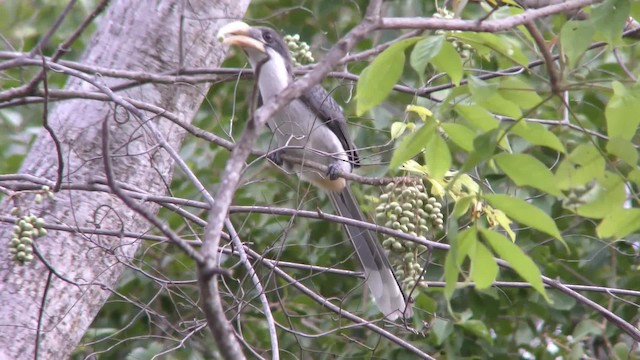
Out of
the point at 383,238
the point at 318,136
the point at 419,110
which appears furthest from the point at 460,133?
the point at 318,136

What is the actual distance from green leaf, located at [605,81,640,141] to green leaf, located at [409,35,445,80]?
38 centimetres

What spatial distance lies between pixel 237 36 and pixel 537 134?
1.75 m

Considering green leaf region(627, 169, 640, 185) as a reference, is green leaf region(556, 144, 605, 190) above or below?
above

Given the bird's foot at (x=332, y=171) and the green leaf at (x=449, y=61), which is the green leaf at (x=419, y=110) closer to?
the green leaf at (x=449, y=61)

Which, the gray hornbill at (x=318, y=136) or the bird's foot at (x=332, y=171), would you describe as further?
the bird's foot at (x=332, y=171)

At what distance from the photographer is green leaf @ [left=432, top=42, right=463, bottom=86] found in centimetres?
199

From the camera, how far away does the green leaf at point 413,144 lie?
204 cm

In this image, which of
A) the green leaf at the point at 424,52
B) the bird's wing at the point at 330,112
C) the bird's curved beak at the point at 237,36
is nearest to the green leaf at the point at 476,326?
the bird's wing at the point at 330,112

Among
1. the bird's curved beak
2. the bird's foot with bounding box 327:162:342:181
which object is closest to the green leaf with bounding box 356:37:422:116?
the bird's curved beak

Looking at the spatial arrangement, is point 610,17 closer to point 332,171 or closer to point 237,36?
point 237,36

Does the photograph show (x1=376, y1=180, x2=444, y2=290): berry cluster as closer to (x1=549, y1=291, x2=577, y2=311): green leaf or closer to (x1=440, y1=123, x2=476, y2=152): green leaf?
(x1=440, y1=123, x2=476, y2=152): green leaf

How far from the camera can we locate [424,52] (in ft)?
6.20

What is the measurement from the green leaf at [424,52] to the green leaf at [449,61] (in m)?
0.06

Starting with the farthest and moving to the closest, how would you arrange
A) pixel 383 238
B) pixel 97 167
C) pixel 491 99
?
pixel 383 238
pixel 97 167
pixel 491 99
